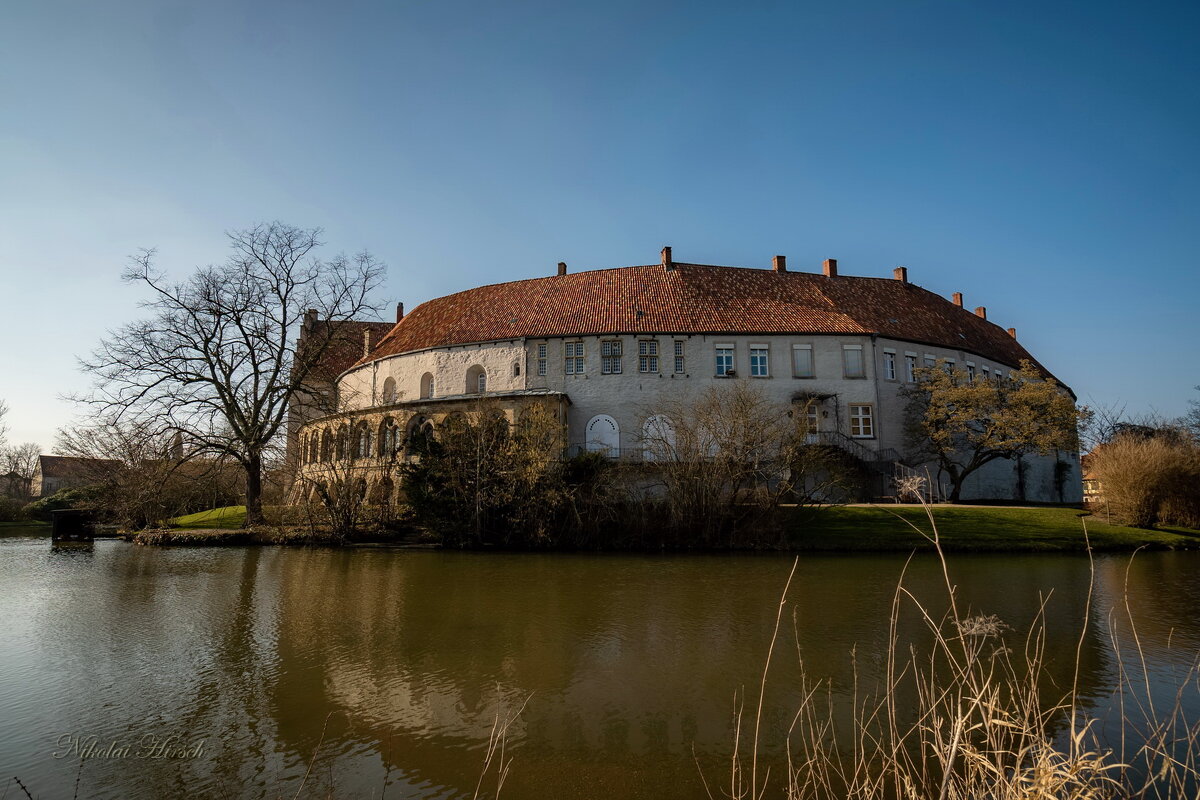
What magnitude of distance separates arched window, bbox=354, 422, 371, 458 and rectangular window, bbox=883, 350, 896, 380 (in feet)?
78.4

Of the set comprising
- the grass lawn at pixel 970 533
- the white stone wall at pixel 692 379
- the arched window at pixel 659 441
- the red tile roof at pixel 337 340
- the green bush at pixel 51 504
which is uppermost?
the red tile roof at pixel 337 340

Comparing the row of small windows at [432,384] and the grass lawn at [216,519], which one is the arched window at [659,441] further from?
the grass lawn at [216,519]

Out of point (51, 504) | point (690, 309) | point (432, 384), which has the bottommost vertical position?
point (51, 504)

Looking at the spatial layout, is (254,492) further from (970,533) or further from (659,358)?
(970,533)

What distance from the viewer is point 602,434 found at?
105 feet

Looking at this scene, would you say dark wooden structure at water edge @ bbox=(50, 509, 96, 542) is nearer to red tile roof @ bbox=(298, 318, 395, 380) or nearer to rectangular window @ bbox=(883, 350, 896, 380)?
red tile roof @ bbox=(298, 318, 395, 380)

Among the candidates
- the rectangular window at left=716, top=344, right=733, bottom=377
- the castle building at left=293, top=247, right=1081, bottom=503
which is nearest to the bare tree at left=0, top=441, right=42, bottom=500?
the castle building at left=293, top=247, right=1081, bottom=503

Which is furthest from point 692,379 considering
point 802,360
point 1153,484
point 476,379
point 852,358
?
point 1153,484

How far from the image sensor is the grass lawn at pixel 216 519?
30.3 m

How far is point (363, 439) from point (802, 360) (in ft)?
68.6

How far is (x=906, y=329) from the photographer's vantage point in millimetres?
34750

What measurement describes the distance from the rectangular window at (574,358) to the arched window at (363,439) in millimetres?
9584

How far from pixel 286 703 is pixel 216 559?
16.2 meters

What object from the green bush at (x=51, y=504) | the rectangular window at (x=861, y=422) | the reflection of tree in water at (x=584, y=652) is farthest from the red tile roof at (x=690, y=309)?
the green bush at (x=51, y=504)
